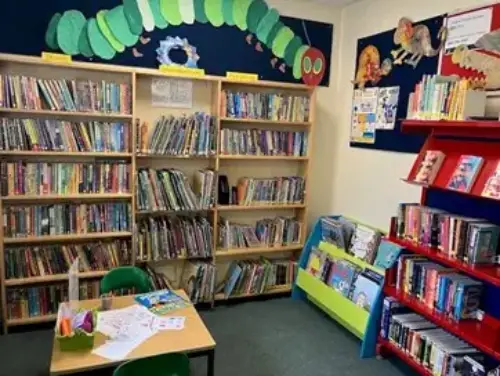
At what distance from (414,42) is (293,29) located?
3.66 ft

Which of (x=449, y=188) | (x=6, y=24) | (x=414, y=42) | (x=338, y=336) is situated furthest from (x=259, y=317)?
(x=6, y=24)

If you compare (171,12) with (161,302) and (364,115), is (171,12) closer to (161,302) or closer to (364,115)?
(364,115)

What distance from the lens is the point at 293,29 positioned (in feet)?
12.6

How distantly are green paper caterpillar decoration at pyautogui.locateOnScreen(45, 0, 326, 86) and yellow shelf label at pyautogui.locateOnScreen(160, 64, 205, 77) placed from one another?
261 mm

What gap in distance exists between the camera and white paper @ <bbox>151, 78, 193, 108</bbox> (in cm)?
350

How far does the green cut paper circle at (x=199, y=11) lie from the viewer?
3.48 m

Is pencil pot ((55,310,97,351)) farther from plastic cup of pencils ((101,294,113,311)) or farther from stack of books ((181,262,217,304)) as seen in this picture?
stack of books ((181,262,217,304))

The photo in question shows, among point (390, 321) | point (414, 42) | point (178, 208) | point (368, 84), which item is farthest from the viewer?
point (368, 84)

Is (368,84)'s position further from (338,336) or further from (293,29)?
(338,336)

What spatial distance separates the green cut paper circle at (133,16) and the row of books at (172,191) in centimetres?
113

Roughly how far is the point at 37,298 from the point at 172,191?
1306 millimetres

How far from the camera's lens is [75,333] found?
1.85 m

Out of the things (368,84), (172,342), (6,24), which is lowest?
(172,342)

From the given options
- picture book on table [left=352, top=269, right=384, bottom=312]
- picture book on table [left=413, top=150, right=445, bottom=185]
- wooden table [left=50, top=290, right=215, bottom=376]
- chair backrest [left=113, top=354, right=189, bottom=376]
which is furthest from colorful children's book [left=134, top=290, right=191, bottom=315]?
picture book on table [left=413, top=150, right=445, bottom=185]
